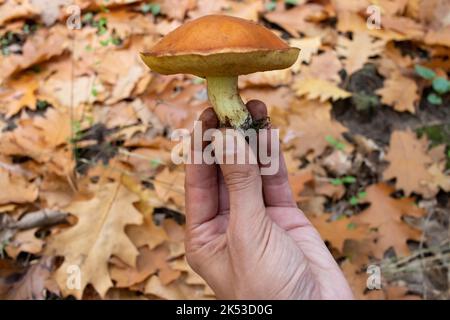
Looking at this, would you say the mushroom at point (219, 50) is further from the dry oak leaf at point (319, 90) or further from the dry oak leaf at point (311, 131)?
the dry oak leaf at point (319, 90)

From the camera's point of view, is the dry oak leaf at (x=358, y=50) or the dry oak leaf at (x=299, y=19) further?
the dry oak leaf at (x=299, y=19)

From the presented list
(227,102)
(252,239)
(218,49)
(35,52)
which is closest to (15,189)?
(35,52)

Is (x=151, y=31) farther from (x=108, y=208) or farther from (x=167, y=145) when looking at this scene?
(x=108, y=208)

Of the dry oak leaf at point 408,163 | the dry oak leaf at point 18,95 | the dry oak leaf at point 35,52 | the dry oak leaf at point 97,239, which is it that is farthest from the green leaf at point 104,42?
the dry oak leaf at point 408,163

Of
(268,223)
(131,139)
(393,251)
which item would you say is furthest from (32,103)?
(393,251)

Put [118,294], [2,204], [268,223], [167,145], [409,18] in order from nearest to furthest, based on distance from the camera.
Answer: [268,223], [118,294], [2,204], [167,145], [409,18]

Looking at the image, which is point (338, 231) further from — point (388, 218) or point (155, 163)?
point (155, 163)

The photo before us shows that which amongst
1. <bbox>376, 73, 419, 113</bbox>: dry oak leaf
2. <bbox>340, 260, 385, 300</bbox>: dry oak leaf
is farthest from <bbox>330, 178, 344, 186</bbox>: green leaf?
<bbox>376, 73, 419, 113</bbox>: dry oak leaf
